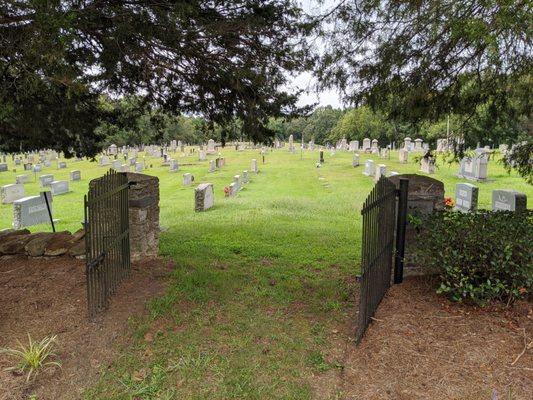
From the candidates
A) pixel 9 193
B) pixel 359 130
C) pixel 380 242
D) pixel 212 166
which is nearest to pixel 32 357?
pixel 380 242

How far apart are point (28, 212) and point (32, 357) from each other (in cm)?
994

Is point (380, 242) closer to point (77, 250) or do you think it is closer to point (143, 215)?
point (143, 215)

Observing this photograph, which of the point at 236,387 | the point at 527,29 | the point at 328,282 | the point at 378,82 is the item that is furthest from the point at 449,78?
the point at 236,387

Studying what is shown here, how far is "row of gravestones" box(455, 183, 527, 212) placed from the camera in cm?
952

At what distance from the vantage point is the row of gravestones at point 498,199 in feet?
31.2

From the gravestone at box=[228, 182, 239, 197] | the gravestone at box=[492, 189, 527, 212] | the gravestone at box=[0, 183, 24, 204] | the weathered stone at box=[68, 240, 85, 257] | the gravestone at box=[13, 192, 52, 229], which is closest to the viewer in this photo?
the weathered stone at box=[68, 240, 85, 257]

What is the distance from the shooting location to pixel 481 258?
14.1 feet

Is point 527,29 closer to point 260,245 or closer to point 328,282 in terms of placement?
point 328,282

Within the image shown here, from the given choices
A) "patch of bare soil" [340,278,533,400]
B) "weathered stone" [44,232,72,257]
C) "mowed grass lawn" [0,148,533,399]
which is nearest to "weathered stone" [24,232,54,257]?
"weathered stone" [44,232,72,257]

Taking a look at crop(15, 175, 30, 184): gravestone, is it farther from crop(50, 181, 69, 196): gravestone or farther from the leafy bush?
the leafy bush

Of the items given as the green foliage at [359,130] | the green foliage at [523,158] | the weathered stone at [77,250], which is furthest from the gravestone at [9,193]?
the green foliage at [359,130]

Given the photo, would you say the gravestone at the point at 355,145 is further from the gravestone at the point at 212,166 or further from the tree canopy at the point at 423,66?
the tree canopy at the point at 423,66

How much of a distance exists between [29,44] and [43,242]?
3.64 metres

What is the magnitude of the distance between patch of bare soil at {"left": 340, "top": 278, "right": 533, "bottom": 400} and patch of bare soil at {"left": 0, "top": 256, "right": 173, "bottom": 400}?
2323 mm
